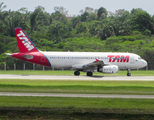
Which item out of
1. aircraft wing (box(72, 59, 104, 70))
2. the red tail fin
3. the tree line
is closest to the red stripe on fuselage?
the red tail fin

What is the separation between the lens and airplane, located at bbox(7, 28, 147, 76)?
40500 mm

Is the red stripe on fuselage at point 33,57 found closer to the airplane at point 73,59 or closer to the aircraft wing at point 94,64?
the airplane at point 73,59

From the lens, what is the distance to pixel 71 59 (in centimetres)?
4197

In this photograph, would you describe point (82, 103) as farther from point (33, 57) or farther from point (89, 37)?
point (89, 37)

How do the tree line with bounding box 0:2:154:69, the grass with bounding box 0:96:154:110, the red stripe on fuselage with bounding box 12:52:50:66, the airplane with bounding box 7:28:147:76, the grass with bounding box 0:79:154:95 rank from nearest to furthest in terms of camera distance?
the grass with bounding box 0:96:154:110 → the grass with bounding box 0:79:154:95 → the red stripe on fuselage with bounding box 12:52:50:66 → the airplane with bounding box 7:28:147:76 → the tree line with bounding box 0:2:154:69

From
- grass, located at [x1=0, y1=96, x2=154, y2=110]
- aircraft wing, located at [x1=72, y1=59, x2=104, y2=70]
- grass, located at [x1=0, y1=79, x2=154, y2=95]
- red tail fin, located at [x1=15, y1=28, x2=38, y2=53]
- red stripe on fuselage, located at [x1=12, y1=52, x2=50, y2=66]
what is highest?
red tail fin, located at [x1=15, y1=28, x2=38, y2=53]

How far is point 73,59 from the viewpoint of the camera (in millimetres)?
42031

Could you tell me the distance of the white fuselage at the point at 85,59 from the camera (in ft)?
136

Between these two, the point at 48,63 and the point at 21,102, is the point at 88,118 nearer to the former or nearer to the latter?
the point at 21,102

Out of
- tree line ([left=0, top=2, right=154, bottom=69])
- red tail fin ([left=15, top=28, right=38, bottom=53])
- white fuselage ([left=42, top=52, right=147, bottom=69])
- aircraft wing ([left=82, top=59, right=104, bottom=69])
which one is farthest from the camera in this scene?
tree line ([left=0, top=2, right=154, bottom=69])

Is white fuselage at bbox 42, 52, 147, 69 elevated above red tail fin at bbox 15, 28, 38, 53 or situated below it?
below

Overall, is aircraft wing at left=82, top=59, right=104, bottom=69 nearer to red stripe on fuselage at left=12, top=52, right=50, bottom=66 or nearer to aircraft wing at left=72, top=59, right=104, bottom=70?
aircraft wing at left=72, top=59, right=104, bottom=70

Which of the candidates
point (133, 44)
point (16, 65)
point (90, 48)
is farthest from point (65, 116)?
point (133, 44)

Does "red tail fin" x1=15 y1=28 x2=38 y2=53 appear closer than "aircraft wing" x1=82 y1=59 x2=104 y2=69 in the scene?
No
